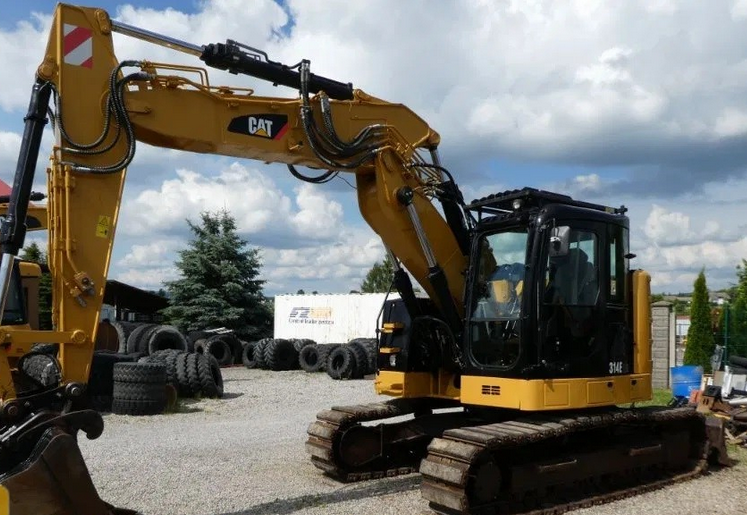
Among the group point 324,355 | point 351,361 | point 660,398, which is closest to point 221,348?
point 324,355

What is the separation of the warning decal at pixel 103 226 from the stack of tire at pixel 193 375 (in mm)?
9560

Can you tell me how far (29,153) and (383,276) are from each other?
5989 centimetres

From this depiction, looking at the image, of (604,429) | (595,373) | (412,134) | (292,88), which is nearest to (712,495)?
(604,429)

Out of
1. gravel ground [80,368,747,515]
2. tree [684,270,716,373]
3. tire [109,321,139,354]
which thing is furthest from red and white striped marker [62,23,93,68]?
tire [109,321,139,354]

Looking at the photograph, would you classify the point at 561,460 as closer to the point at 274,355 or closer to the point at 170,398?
the point at 170,398

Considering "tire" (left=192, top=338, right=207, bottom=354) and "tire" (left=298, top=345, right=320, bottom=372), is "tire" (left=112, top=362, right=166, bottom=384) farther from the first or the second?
"tire" (left=192, top=338, right=207, bottom=354)

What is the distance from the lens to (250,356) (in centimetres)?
2495

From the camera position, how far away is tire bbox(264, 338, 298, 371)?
24094 millimetres

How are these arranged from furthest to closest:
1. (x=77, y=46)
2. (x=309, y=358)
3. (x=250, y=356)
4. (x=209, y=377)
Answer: (x=250, y=356)
(x=309, y=358)
(x=209, y=377)
(x=77, y=46)

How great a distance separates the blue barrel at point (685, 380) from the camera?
1361cm

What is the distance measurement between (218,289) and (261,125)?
2937 cm

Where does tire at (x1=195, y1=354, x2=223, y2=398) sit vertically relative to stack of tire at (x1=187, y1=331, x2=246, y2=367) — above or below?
below

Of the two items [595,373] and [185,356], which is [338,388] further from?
[595,373]

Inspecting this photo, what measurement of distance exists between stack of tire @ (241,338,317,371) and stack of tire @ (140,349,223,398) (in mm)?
7681
